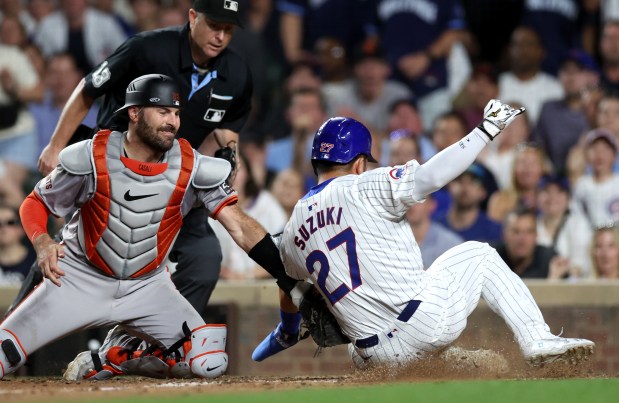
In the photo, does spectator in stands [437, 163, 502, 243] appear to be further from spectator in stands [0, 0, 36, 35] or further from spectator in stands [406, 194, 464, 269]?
spectator in stands [0, 0, 36, 35]

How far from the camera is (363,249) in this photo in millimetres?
5395

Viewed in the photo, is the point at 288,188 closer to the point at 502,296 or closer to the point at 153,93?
the point at 153,93

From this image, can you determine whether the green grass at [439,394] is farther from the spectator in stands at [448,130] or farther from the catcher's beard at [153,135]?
the spectator in stands at [448,130]

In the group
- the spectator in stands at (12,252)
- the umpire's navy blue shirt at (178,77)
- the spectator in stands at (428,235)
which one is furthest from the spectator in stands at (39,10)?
the spectator in stands at (428,235)

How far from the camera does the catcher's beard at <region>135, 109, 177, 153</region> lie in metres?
5.55

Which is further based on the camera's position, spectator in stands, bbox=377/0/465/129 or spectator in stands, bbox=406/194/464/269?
spectator in stands, bbox=377/0/465/129

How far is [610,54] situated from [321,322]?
4.92m

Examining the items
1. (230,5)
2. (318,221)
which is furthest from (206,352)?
(230,5)

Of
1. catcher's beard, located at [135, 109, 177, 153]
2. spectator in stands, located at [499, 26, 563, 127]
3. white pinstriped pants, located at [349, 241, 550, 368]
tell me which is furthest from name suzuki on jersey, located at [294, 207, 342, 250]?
spectator in stands, located at [499, 26, 563, 127]

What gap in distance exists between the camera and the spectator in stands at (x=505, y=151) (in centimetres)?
909

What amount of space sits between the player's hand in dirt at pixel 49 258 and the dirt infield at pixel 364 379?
21.3 inches

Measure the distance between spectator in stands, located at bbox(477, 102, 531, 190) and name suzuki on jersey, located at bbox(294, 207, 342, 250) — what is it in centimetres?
383

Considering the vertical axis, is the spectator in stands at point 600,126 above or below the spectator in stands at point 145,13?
below

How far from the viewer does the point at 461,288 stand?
5516 millimetres
